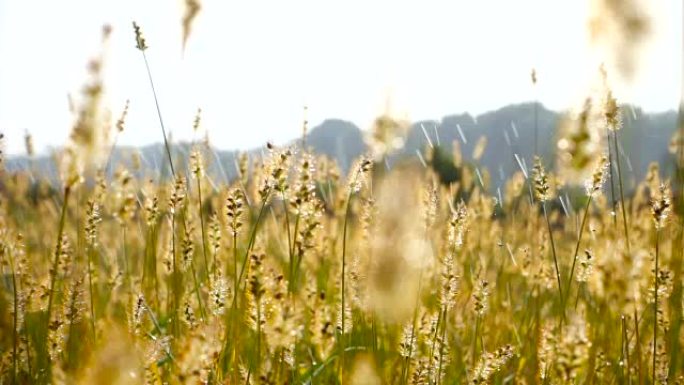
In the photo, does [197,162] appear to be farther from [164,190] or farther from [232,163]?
[164,190]

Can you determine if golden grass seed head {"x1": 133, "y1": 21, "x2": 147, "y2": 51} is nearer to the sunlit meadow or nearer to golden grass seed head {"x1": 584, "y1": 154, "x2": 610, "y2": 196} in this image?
the sunlit meadow

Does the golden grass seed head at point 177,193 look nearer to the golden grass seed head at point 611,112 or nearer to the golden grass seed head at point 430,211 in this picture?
the golden grass seed head at point 430,211

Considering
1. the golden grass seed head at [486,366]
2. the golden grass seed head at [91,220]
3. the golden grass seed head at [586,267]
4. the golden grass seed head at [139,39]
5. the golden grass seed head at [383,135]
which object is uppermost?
the golden grass seed head at [139,39]

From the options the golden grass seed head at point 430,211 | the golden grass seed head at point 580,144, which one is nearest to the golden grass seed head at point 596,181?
the golden grass seed head at point 430,211

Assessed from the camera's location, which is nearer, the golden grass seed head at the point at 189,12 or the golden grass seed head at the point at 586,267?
the golden grass seed head at the point at 586,267

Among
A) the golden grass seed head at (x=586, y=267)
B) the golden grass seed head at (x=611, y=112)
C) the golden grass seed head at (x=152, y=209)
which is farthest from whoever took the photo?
the golden grass seed head at (x=152, y=209)

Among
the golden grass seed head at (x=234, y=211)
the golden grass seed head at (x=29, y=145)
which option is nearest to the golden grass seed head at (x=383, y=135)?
the golden grass seed head at (x=234, y=211)

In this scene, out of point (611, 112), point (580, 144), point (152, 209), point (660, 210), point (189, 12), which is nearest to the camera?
point (580, 144)

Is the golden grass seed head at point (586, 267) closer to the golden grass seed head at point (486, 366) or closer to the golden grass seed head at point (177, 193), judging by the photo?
the golden grass seed head at point (486, 366)

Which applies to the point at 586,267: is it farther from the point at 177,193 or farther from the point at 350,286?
the point at 177,193

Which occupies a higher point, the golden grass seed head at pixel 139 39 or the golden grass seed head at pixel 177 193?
the golden grass seed head at pixel 139 39

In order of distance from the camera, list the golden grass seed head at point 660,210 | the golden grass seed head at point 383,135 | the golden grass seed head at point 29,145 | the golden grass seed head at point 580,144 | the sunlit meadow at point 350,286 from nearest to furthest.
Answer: the sunlit meadow at point 350,286, the golden grass seed head at point 580,144, the golden grass seed head at point 660,210, the golden grass seed head at point 383,135, the golden grass seed head at point 29,145

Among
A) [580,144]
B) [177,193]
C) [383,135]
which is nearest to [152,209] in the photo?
[177,193]

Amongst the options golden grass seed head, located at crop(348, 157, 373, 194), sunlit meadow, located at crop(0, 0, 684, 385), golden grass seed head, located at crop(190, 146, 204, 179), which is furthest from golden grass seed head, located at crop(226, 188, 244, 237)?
golden grass seed head, located at crop(190, 146, 204, 179)
